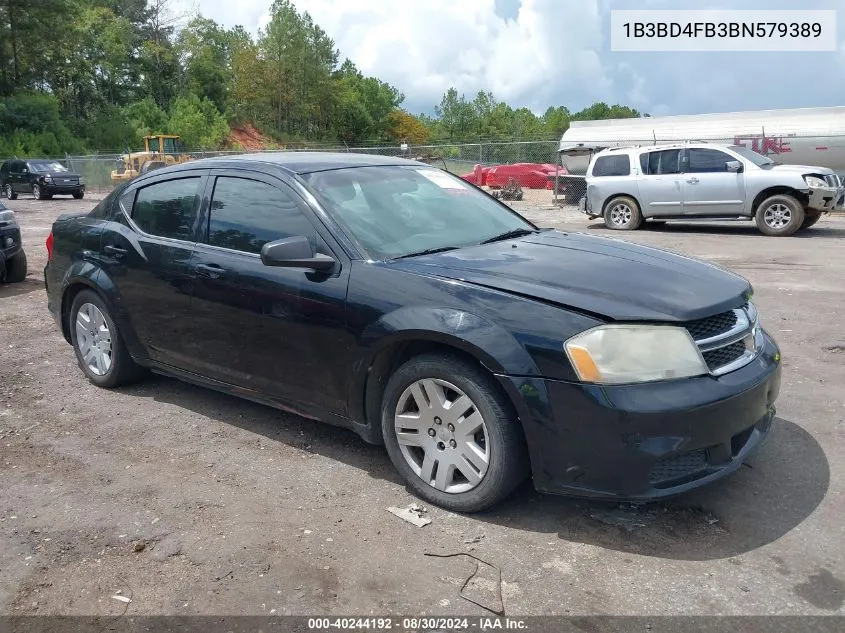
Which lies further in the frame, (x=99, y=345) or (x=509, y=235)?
(x=99, y=345)

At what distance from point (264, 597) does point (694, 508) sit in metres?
1.92

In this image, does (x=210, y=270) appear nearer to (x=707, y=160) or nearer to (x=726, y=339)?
(x=726, y=339)

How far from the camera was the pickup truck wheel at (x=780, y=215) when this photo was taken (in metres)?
13.6

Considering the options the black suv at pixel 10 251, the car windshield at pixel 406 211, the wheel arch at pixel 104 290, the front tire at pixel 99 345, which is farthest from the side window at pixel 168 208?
the black suv at pixel 10 251

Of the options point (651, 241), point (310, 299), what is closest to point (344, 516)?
point (310, 299)

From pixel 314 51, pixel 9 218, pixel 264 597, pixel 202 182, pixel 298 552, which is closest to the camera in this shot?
pixel 264 597

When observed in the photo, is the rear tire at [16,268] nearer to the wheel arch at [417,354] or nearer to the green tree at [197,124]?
the wheel arch at [417,354]

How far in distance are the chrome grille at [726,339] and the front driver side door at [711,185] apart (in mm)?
11743

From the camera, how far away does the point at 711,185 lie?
14.4 metres

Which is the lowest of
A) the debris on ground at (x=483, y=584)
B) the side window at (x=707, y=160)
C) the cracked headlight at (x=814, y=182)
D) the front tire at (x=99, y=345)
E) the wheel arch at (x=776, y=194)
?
the debris on ground at (x=483, y=584)

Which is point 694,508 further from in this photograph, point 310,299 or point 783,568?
point 310,299

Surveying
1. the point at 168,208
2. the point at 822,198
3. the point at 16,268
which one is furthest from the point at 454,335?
the point at 822,198

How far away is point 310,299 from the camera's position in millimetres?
3697

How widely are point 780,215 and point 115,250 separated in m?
12.7
